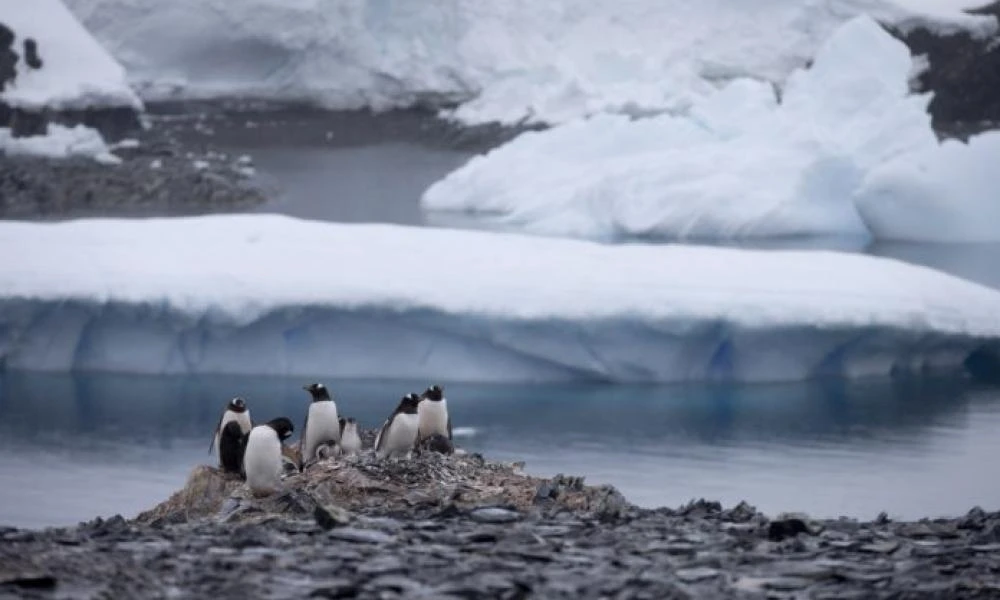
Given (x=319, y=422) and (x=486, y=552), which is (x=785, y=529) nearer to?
(x=486, y=552)

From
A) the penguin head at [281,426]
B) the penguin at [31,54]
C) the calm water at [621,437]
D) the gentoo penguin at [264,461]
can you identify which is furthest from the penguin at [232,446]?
the penguin at [31,54]

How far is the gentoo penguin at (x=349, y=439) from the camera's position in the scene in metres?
6.21

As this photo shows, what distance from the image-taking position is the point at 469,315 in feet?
32.1

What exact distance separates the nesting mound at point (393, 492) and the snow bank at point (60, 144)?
43.7 ft

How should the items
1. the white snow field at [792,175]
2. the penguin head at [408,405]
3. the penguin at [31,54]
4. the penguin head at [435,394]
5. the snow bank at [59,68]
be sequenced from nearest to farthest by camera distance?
the penguin head at [408,405] < the penguin head at [435,394] < the white snow field at [792,175] < the snow bank at [59,68] < the penguin at [31,54]

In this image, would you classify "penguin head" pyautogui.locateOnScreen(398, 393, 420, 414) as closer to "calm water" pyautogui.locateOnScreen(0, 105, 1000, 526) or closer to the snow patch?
"calm water" pyautogui.locateOnScreen(0, 105, 1000, 526)

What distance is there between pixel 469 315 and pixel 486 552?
5.84 m

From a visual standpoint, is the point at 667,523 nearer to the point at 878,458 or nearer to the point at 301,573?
the point at 301,573

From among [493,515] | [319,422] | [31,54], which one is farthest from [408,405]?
[31,54]

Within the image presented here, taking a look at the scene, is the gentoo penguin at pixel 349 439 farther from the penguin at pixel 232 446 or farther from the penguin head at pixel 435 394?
the penguin at pixel 232 446

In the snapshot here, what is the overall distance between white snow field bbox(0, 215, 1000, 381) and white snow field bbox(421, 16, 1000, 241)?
16.2ft

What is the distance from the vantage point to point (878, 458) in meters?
8.87

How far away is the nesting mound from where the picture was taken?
4902mm

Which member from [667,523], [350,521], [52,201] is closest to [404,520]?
[350,521]
